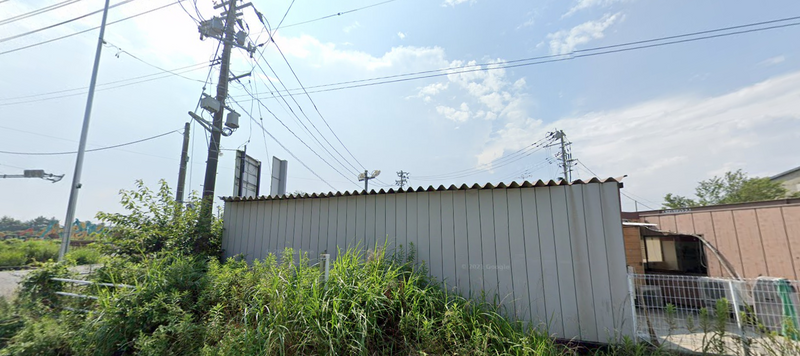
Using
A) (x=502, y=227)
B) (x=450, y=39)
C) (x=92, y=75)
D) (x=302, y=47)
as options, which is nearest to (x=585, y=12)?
(x=450, y=39)

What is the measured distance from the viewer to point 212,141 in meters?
5.68

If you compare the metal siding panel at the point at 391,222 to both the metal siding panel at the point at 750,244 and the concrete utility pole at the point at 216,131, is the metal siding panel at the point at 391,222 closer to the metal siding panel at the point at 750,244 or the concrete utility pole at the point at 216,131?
the concrete utility pole at the point at 216,131

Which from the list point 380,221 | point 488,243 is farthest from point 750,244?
point 380,221

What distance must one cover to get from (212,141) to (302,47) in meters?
3.14

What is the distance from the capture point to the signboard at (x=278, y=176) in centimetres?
797

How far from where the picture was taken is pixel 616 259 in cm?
299

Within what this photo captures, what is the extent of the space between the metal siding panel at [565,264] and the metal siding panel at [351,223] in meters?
2.69

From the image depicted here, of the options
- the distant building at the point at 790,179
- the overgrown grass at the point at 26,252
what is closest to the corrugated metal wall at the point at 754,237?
the overgrown grass at the point at 26,252

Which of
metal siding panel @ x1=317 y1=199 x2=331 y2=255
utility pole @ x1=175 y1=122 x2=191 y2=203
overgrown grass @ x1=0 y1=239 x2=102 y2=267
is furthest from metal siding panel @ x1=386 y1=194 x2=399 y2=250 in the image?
overgrown grass @ x1=0 y1=239 x2=102 y2=267

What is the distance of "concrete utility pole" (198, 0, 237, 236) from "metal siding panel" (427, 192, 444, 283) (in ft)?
13.2

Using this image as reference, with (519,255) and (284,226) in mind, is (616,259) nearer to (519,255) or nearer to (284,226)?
(519,255)

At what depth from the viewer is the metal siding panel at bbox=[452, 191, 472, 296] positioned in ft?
11.6

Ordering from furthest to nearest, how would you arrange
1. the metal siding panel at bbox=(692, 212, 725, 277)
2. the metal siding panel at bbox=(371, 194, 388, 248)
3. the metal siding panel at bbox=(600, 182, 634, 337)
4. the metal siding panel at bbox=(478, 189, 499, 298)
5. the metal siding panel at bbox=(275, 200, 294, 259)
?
the metal siding panel at bbox=(692, 212, 725, 277), the metal siding panel at bbox=(275, 200, 294, 259), the metal siding panel at bbox=(371, 194, 388, 248), the metal siding panel at bbox=(478, 189, 499, 298), the metal siding panel at bbox=(600, 182, 634, 337)

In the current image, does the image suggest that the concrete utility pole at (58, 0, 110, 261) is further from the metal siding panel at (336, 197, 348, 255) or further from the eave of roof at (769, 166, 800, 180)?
the eave of roof at (769, 166, 800, 180)
